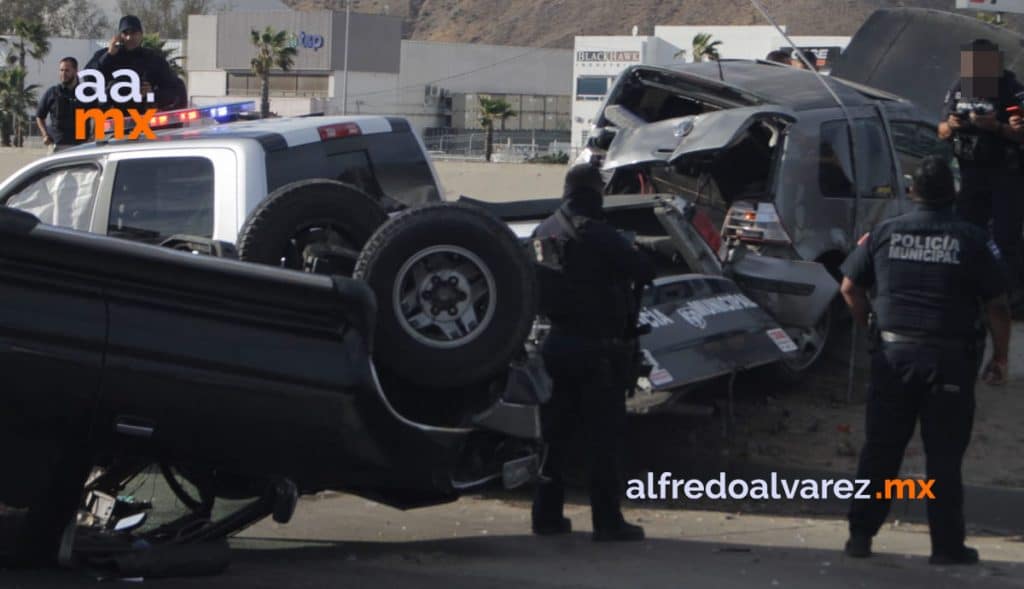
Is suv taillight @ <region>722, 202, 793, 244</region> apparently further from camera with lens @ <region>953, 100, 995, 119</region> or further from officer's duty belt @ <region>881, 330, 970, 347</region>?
officer's duty belt @ <region>881, 330, 970, 347</region>

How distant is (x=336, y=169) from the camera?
756 centimetres

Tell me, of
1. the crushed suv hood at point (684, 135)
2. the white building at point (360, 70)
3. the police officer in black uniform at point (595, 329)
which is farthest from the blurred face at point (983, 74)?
the white building at point (360, 70)

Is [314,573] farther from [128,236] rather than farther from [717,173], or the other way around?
[717,173]

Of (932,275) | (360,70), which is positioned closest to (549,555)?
(932,275)

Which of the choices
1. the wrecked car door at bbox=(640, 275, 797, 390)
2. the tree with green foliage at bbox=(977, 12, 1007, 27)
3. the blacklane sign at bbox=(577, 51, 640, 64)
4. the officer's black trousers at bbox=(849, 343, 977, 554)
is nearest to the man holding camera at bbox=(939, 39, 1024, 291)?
the wrecked car door at bbox=(640, 275, 797, 390)

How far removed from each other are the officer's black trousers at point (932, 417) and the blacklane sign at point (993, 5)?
284 inches

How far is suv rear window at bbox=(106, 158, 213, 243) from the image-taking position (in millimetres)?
7273

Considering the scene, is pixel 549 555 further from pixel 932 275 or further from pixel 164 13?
pixel 164 13

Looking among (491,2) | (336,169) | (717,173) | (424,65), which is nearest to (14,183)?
(336,169)

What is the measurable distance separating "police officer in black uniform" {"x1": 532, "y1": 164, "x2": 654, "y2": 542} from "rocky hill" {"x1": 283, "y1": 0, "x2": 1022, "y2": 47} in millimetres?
70731

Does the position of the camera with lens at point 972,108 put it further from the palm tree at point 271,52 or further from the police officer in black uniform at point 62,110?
the palm tree at point 271,52

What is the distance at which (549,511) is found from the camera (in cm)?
712

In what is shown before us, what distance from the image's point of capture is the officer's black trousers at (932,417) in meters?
6.41

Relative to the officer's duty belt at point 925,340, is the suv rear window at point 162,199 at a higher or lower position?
higher
